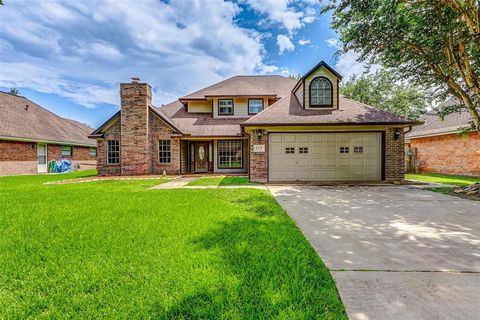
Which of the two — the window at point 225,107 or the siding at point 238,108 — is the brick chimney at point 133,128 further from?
the window at point 225,107

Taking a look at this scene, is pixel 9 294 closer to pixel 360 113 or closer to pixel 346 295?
pixel 346 295

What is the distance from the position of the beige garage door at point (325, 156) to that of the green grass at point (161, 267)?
20.1ft

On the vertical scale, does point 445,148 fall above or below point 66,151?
below

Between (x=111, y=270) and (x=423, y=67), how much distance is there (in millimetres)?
14119

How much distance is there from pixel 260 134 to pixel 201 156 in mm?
6845

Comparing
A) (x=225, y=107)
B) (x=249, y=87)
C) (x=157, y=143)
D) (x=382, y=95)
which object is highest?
(x=382, y=95)

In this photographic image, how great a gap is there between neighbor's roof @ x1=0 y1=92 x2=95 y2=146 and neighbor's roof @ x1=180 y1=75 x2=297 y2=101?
39.6 ft

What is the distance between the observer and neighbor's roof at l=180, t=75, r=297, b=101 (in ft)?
54.9

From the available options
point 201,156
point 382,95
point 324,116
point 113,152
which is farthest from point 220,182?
point 382,95

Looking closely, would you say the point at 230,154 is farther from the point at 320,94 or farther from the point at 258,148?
the point at 320,94

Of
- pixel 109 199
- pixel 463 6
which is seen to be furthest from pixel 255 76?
pixel 109 199

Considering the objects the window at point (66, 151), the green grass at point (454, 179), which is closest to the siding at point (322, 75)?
the green grass at point (454, 179)

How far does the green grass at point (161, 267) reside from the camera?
217cm

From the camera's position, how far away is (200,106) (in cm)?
1777
